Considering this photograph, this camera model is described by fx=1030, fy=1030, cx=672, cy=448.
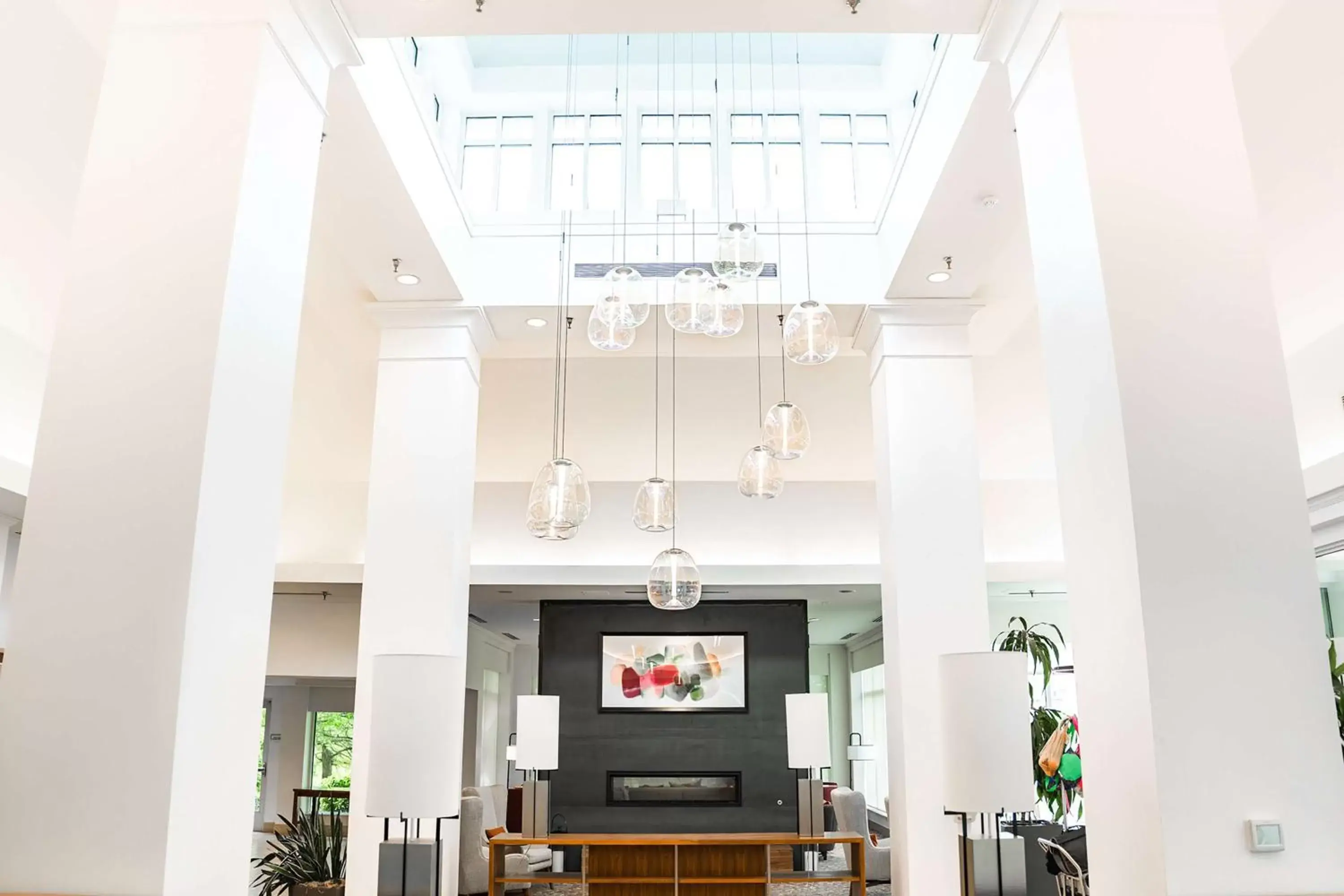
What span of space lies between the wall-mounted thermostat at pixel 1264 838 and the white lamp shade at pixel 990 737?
1.90m

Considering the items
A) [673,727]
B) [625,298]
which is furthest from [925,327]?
[673,727]

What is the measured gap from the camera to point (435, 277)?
605 cm

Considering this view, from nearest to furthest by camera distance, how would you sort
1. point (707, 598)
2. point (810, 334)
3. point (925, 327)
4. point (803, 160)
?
point (810, 334)
point (925, 327)
point (803, 160)
point (707, 598)

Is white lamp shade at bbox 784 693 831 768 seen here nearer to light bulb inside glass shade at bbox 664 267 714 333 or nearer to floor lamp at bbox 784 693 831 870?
floor lamp at bbox 784 693 831 870

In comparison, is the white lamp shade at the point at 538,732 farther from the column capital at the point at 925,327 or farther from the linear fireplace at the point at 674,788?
the column capital at the point at 925,327

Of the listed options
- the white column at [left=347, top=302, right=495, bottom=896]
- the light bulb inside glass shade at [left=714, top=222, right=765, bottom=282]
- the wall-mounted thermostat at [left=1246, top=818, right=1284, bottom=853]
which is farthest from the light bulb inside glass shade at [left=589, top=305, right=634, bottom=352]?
the wall-mounted thermostat at [left=1246, top=818, right=1284, bottom=853]

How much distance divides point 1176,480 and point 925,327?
3696 mm

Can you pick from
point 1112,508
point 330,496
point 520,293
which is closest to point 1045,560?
point 520,293

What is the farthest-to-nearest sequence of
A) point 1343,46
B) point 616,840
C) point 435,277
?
point 616,840, point 435,277, point 1343,46

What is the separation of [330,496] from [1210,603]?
8.86 m

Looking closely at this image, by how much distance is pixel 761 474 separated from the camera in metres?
5.46

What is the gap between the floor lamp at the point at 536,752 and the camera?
24.1 feet

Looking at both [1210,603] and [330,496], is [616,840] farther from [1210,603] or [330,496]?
[1210,603]

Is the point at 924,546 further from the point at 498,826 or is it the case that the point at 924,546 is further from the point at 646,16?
the point at 498,826
